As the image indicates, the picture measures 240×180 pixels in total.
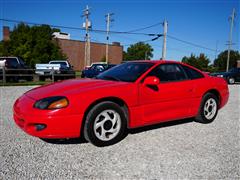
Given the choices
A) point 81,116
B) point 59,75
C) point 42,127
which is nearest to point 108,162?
point 81,116

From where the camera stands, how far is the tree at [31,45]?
3647 cm

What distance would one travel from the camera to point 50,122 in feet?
11.5

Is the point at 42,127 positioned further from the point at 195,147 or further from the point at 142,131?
the point at 195,147

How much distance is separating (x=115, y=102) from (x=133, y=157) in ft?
3.17

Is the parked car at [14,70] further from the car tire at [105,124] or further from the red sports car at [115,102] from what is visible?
the car tire at [105,124]

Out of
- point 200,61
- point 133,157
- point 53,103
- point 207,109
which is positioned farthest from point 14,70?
point 200,61

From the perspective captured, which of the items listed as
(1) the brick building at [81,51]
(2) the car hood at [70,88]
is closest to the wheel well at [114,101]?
(2) the car hood at [70,88]

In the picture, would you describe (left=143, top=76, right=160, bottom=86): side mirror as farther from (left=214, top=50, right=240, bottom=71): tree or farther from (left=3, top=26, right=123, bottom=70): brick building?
(left=214, top=50, right=240, bottom=71): tree

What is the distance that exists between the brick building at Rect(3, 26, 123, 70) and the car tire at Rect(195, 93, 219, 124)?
48030 mm

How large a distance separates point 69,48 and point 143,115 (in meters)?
51.8

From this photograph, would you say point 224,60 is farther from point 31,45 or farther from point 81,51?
point 31,45

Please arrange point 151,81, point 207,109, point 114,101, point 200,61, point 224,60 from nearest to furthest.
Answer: point 114,101 → point 151,81 → point 207,109 → point 200,61 → point 224,60

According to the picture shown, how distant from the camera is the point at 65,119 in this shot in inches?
140

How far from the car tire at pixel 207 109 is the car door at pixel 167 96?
0.47 m
